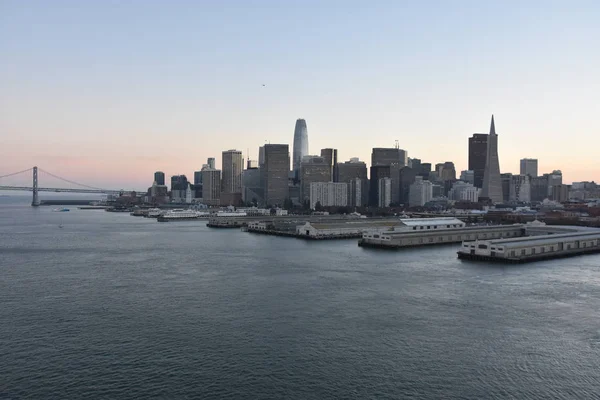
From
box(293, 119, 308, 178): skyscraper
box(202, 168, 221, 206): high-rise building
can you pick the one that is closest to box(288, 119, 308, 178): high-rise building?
box(293, 119, 308, 178): skyscraper

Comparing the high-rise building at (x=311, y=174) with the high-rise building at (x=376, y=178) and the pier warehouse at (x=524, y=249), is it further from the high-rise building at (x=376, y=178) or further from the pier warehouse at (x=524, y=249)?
the pier warehouse at (x=524, y=249)

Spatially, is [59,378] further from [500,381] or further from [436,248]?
[436,248]

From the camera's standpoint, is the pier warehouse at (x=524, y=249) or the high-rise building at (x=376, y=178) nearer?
the pier warehouse at (x=524, y=249)

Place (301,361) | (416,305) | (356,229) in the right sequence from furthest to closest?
(356,229)
(416,305)
(301,361)

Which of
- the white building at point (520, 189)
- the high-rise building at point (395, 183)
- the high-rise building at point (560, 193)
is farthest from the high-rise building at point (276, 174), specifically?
the high-rise building at point (560, 193)

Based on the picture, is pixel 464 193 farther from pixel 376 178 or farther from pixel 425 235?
pixel 425 235

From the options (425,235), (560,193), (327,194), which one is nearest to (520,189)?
(560,193)

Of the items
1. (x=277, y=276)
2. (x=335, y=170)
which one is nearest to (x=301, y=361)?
(x=277, y=276)
